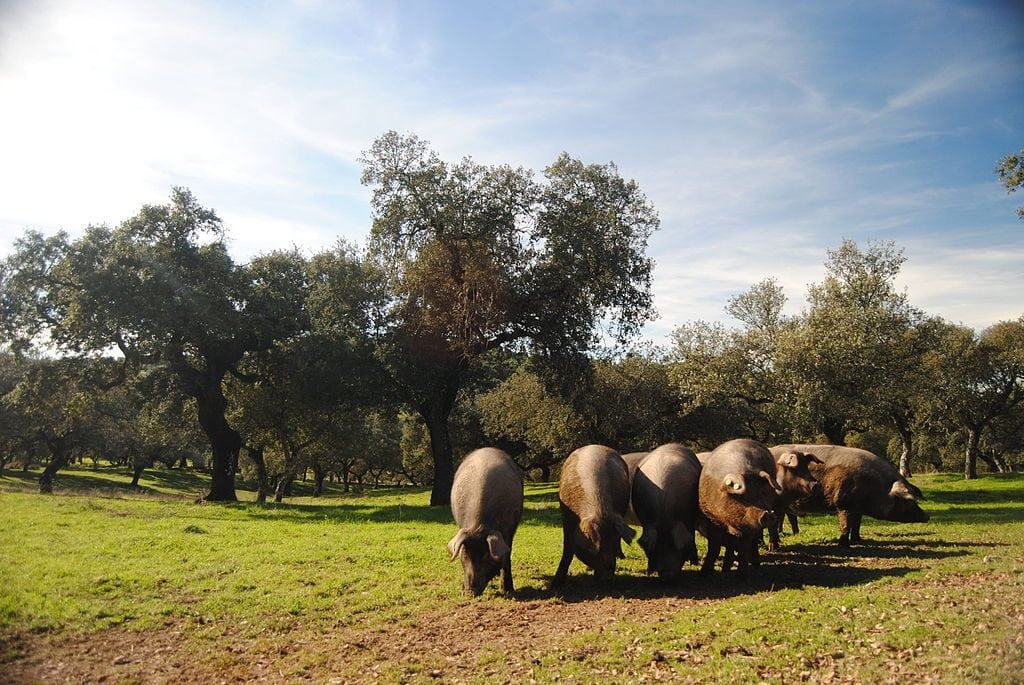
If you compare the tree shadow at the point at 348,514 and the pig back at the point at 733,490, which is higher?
the pig back at the point at 733,490

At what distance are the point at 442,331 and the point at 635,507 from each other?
683 inches

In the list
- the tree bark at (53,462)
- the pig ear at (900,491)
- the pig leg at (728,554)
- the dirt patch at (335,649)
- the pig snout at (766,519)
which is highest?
the pig ear at (900,491)

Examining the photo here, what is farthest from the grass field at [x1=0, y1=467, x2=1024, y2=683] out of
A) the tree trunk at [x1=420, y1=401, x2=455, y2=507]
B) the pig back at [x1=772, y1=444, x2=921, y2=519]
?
the tree trunk at [x1=420, y1=401, x2=455, y2=507]

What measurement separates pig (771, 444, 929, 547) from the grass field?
75 cm

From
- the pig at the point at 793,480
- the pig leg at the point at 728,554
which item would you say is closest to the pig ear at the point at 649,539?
the pig leg at the point at 728,554

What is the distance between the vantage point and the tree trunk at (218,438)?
33.7 meters

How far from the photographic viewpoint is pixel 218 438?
34.1 m

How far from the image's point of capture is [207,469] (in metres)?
85.2

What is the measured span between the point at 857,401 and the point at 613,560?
1989cm

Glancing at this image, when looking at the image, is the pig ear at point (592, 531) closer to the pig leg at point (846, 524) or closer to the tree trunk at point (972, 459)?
the pig leg at point (846, 524)

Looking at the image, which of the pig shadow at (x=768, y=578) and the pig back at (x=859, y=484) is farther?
the pig back at (x=859, y=484)

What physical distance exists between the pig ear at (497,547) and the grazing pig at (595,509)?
5.06 ft

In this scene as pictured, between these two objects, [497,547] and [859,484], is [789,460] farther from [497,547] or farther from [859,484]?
[497,547]

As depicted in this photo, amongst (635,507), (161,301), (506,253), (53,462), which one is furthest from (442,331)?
(53,462)
